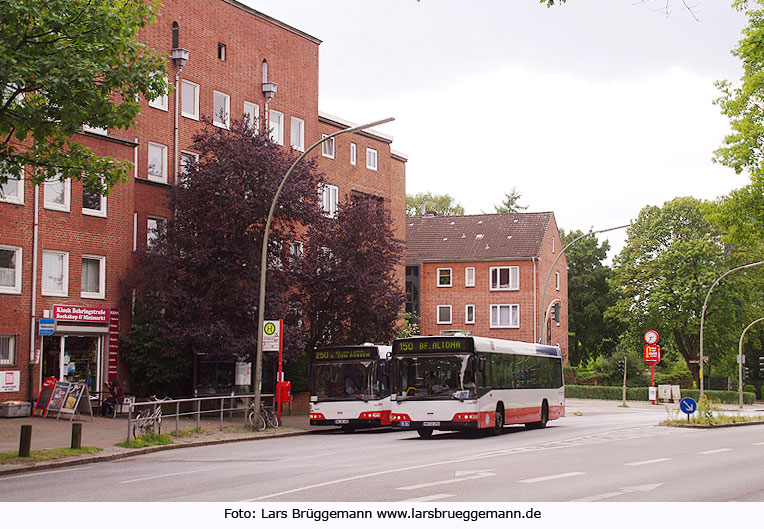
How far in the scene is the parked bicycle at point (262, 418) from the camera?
90.8 ft

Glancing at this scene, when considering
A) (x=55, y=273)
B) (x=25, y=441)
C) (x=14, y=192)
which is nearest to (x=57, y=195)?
(x=14, y=192)

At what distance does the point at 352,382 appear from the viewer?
2925 centimetres

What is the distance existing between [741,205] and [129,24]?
20.5 m

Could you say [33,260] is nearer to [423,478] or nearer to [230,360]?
[230,360]

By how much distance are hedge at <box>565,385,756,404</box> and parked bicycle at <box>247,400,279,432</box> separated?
4015cm

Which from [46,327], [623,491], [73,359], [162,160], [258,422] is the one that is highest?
[162,160]

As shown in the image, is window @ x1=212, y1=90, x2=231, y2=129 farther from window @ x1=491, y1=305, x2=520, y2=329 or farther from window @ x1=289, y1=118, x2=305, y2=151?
window @ x1=491, y1=305, x2=520, y2=329

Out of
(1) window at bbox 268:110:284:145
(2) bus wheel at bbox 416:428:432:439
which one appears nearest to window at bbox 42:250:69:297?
(2) bus wheel at bbox 416:428:432:439

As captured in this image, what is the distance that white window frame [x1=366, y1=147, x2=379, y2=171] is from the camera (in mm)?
48844

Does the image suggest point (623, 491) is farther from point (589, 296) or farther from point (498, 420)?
point (589, 296)

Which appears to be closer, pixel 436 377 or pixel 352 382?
pixel 436 377

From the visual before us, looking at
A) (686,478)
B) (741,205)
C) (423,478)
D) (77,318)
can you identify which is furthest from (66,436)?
(741,205)

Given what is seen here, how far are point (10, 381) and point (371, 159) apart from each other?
24169mm

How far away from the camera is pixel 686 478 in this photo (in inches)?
568
